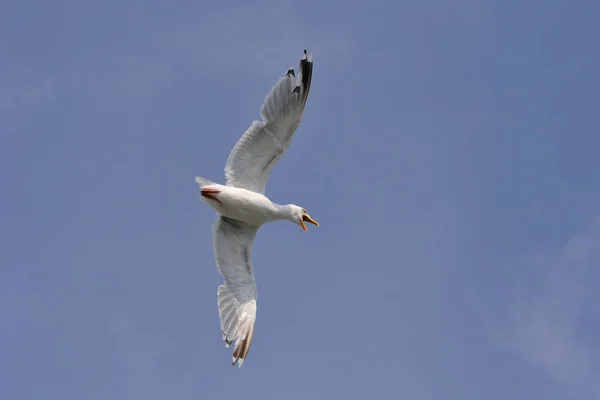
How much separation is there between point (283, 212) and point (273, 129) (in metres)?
2.01

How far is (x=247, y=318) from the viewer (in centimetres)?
2417

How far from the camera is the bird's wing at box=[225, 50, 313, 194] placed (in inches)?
925

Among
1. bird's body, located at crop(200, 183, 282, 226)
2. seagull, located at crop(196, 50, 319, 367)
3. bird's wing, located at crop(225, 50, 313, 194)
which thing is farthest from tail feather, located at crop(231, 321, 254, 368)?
bird's wing, located at crop(225, 50, 313, 194)

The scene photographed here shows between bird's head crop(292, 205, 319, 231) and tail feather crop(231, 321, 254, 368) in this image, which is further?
bird's head crop(292, 205, 319, 231)

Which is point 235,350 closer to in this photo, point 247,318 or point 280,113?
point 247,318

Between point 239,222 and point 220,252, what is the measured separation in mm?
773

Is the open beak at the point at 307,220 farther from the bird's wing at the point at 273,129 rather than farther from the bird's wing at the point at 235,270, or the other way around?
the bird's wing at the point at 273,129

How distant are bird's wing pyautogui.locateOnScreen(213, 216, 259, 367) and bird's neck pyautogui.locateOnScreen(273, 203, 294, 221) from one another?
606mm

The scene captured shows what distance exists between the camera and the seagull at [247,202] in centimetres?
2353

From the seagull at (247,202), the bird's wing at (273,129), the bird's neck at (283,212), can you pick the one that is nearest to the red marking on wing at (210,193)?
the seagull at (247,202)

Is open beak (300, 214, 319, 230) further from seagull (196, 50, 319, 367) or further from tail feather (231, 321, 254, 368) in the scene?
tail feather (231, 321, 254, 368)

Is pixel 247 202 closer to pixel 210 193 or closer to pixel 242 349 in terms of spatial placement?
pixel 210 193

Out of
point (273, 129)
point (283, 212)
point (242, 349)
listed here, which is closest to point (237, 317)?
point (242, 349)

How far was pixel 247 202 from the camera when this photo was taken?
23844mm
